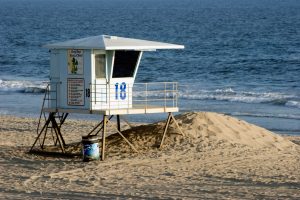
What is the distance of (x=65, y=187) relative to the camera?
733 inches

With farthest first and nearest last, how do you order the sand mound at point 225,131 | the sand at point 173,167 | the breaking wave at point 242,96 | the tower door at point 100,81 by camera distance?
the breaking wave at point 242,96 < the sand mound at point 225,131 < the tower door at point 100,81 < the sand at point 173,167

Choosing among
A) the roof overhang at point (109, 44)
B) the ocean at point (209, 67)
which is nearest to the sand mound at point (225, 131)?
the roof overhang at point (109, 44)

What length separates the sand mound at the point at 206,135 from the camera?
23938 mm

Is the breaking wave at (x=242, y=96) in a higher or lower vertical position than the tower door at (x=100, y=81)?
lower

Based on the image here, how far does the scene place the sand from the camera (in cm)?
1809

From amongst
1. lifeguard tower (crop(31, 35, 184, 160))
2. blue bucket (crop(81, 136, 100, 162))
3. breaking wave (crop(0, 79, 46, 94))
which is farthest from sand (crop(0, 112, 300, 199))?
breaking wave (crop(0, 79, 46, 94))

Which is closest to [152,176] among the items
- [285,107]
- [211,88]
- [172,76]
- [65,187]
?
[65,187]

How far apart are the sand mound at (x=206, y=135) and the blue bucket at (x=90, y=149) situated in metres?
1.77

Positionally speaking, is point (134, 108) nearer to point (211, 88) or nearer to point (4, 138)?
point (4, 138)

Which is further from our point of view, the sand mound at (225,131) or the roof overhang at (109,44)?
the sand mound at (225,131)

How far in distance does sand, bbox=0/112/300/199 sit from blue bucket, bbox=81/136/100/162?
0.82 feet

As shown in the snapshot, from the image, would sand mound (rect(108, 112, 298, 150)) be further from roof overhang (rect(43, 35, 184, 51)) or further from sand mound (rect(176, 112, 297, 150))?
roof overhang (rect(43, 35, 184, 51))

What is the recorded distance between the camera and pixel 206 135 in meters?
24.5

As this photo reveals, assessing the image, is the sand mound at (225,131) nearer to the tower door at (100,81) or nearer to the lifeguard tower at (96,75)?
the lifeguard tower at (96,75)
